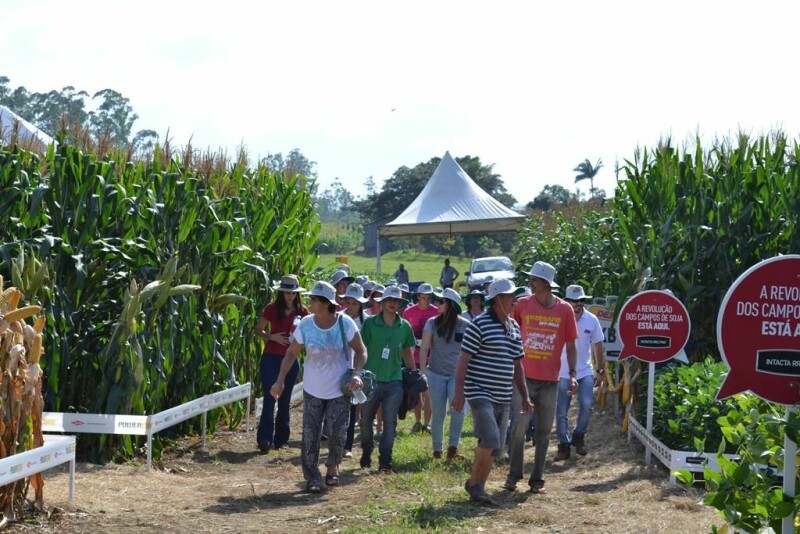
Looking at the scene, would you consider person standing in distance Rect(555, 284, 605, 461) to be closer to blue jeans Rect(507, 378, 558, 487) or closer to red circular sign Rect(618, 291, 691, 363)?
red circular sign Rect(618, 291, 691, 363)

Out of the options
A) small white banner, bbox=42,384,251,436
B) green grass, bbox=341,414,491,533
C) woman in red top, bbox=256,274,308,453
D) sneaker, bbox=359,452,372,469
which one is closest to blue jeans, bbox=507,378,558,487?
green grass, bbox=341,414,491,533

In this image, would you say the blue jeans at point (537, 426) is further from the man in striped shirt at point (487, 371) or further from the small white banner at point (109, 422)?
the small white banner at point (109, 422)

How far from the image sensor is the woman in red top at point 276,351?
42.2ft

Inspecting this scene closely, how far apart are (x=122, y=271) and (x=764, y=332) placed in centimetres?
725

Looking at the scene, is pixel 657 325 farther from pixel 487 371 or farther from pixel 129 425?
pixel 129 425

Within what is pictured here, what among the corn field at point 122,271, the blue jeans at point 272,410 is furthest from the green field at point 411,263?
the corn field at point 122,271

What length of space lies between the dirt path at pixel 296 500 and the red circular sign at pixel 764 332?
3.29 m

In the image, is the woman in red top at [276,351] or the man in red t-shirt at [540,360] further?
the woman in red top at [276,351]

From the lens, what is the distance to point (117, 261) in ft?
36.7

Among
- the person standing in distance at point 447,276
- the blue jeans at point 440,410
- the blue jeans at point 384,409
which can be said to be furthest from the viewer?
the person standing in distance at point 447,276

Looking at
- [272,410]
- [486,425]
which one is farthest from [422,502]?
[272,410]

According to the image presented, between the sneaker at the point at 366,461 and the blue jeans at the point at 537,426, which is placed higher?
the blue jeans at the point at 537,426

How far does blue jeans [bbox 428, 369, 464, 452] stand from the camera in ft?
40.0

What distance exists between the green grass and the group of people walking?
0.28 m
